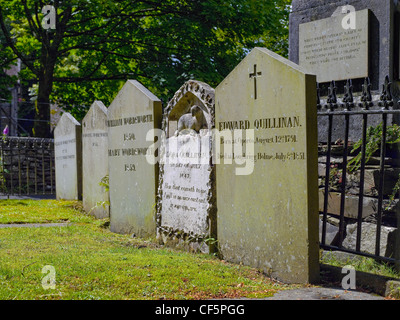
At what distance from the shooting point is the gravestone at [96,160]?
31.9ft

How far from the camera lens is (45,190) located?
628 inches

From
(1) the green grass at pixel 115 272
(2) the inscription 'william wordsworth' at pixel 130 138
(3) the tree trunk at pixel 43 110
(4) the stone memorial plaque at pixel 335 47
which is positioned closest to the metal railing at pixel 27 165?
(3) the tree trunk at pixel 43 110

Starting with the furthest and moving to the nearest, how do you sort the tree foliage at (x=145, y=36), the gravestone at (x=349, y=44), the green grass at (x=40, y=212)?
the tree foliage at (x=145, y=36) < the green grass at (x=40, y=212) < the gravestone at (x=349, y=44)

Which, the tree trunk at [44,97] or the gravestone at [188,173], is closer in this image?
the gravestone at [188,173]

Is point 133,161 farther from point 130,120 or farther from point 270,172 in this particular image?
point 270,172

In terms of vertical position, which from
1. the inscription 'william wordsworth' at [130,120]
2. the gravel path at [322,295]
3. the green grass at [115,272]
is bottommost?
the gravel path at [322,295]

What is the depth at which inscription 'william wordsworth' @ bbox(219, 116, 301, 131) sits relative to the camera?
4852 mm

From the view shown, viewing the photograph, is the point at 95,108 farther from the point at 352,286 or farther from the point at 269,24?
the point at 269,24

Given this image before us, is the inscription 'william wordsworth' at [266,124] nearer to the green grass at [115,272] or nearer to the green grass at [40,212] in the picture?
the green grass at [115,272]

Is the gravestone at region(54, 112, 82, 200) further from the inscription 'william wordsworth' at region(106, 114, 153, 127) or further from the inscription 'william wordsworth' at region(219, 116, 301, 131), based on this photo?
the inscription 'william wordsworth' at region(219, 116, 301, 131)

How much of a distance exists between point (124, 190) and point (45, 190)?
838 centimetres

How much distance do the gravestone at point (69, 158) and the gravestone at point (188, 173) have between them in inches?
208

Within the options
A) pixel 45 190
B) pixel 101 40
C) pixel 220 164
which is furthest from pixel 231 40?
pixel 220 164

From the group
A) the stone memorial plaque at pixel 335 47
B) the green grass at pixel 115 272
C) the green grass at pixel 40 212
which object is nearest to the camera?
the green grass at pixel 115 272
